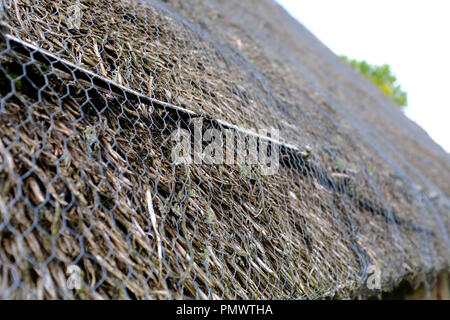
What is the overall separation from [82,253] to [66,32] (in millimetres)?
731

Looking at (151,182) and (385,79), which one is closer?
(151,182)

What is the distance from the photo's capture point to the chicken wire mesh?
26.3 inches

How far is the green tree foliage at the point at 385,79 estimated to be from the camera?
13969mm

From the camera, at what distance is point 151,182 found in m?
0.91

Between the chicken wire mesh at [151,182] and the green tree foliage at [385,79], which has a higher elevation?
the green tree foliage at [385,79]

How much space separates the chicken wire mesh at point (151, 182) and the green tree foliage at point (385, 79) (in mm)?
13709

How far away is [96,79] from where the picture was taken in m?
0.93

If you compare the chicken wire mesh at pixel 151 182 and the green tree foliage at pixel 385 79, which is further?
the green tree foliage at pixel 385 79

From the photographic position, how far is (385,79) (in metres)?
14.1

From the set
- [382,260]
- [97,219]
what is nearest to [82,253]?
[97,219]

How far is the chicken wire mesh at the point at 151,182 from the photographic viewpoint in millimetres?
667

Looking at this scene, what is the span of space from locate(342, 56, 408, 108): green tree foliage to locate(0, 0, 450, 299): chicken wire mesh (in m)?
13.7

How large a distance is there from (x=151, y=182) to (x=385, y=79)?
1541 centimetres
